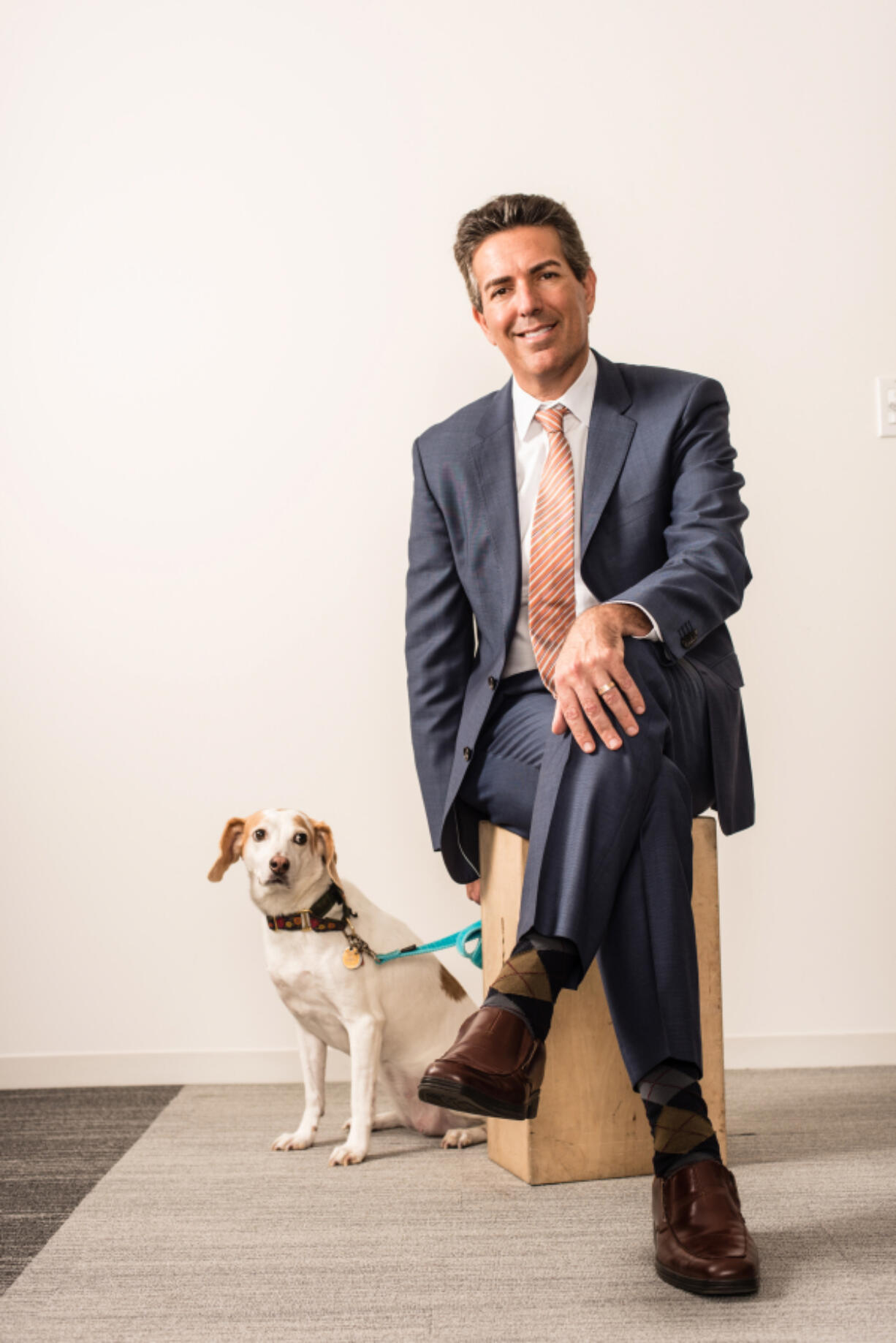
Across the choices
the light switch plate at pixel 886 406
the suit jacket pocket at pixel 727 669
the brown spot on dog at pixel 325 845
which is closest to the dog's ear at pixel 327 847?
the brown spot on dog at pixel 325 845

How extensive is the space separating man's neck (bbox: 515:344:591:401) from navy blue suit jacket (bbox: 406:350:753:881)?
0.11ft

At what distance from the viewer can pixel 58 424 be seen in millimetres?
2434

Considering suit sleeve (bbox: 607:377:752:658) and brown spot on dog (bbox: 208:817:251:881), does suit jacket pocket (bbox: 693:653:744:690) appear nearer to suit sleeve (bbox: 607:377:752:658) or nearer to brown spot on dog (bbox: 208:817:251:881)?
suit sleeve (bbox: 607:377:752:658)

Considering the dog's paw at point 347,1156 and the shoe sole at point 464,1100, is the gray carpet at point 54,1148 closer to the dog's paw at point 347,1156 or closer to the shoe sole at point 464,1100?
the dog's paw at point 347,1156

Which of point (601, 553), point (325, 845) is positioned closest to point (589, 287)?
point (601, 553)

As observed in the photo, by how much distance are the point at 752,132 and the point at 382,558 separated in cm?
121

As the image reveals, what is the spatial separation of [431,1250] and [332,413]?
166 cm

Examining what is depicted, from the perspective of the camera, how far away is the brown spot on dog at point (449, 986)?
1.93 metres

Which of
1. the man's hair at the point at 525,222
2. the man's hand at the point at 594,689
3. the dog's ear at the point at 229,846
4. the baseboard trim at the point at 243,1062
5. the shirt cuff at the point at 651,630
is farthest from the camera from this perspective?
the baseboard trim at the point at 243,1062

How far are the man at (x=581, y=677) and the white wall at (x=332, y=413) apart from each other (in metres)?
0.53

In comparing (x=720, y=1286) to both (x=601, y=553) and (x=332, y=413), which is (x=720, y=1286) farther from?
(x=332, y=413)

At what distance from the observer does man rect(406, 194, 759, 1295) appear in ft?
4.01

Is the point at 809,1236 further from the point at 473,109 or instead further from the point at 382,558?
the point at 473,109

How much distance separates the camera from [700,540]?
1.55 metres
